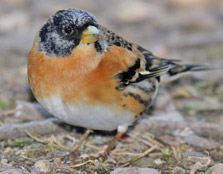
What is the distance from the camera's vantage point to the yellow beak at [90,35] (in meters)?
3.28

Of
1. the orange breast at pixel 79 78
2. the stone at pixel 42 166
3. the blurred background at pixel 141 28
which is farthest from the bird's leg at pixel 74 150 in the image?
the blurred background at pixel 141 28

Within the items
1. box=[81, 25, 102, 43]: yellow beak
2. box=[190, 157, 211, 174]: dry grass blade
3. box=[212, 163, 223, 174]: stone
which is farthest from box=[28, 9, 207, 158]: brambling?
box=[212, 163, 223, 174]: stone

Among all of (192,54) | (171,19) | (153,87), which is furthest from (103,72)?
(171,19)

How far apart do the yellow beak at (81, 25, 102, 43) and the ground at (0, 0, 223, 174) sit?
994 mm

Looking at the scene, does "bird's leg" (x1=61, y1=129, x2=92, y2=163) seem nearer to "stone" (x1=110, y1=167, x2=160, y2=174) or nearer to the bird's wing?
"stone" (x1=110, y1=167, x2=160, y2=174)

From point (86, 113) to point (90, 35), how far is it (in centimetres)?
64

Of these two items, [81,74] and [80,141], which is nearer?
[81,74]

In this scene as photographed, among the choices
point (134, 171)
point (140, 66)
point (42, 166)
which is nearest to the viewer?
point (134, 171)

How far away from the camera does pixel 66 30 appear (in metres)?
3.38

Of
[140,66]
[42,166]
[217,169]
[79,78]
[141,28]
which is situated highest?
[141,28]

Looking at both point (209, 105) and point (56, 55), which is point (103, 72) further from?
point (209, 105)

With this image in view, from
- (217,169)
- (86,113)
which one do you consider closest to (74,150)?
(86,113)

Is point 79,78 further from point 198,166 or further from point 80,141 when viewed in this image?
point 198,166

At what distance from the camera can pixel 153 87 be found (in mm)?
4023
